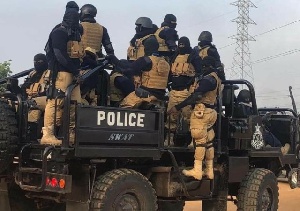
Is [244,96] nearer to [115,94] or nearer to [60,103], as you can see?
[115,94]

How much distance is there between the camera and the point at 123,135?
5809 mm

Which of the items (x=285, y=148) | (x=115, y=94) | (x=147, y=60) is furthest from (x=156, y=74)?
(x=285, y=148)

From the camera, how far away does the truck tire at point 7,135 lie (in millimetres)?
5570

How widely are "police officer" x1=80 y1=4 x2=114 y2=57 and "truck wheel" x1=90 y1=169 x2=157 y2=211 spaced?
2101mm

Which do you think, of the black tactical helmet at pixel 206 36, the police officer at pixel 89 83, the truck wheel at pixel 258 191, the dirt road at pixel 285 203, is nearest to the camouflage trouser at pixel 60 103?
the police officer at pixel 89 83

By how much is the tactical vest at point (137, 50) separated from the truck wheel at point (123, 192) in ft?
7.13

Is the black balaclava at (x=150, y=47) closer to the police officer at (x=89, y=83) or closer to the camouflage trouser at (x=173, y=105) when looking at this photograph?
the police officer at (x=89, y=83)

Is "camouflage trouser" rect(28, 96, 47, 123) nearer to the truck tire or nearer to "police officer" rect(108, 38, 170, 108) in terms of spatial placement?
the truck tire

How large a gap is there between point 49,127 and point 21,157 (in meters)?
0.45

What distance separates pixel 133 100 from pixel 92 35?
1192 millimetres

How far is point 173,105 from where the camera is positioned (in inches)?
290

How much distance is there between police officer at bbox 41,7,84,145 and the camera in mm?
5785

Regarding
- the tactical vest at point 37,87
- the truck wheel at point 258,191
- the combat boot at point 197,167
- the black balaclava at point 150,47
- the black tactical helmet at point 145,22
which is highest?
the black tactical helmet at point 145,22

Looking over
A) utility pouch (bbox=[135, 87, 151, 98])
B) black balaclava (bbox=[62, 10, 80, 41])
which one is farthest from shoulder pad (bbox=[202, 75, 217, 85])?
black balaclava (bbox=[62, 10, 80, 41])
